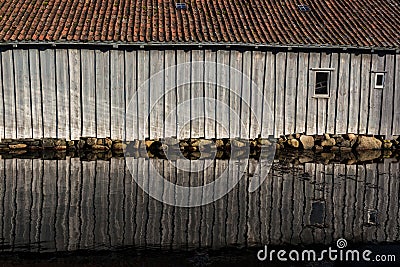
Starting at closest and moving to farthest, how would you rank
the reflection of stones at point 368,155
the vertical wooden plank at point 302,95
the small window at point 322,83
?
1. the reflection of stones at point 368,155
2. the vertical wooden plank at point 302,95
3. the small window at point 322,83

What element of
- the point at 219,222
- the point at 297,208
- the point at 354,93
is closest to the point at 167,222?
the point at 219,222

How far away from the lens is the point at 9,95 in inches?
735

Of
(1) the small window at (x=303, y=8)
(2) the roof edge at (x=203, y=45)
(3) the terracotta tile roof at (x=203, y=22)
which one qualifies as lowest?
(2) the roof edge at (x=203, y=45)

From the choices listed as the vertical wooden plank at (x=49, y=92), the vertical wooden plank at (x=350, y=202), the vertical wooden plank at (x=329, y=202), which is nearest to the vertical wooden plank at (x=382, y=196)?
the vertical wooden plank at (x=350, y=202)

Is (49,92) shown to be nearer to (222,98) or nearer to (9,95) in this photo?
(9,95)

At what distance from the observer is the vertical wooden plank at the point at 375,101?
20000 millimetres

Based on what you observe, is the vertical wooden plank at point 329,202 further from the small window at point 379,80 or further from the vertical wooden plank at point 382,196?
the small window at point 379,80

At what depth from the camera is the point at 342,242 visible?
30.6 ft

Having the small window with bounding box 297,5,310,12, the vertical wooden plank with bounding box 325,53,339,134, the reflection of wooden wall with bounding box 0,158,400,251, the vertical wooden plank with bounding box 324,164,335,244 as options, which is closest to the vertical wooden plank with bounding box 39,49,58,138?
the reflection of wooden wall with bounding box 0,158,400,251

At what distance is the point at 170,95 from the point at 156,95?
50 cm

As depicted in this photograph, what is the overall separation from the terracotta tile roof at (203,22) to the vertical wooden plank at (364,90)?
0.78 m

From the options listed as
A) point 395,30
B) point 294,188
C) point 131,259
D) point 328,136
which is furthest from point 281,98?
point 131,259

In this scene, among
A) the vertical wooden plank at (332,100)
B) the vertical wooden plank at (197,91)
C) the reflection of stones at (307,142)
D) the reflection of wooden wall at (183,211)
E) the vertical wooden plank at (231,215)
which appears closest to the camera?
the reflection of wooden wall at (183,211)

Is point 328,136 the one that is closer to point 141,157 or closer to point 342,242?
point 141,157
